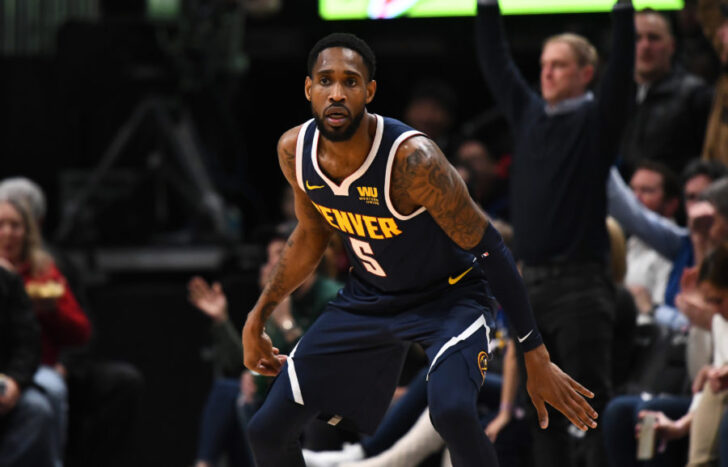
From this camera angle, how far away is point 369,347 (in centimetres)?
343

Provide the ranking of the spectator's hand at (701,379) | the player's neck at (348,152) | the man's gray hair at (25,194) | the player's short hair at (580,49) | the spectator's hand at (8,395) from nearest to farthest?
the player's neck at (348,152) < the spectator's hand at (701,379) < the player's short hair at (580,49) < the spectator's hand at (8,395) < the man's gray hair at (25,194)

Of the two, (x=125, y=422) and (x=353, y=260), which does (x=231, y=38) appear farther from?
(x=353, y=260)

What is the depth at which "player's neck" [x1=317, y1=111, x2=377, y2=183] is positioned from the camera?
10.8 feet

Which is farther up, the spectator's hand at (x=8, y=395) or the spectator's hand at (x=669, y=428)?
the spectator's hand at (x=669, y=428)

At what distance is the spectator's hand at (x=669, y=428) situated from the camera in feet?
13.5

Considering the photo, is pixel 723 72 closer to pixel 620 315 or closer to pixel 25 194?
pixel 620 315

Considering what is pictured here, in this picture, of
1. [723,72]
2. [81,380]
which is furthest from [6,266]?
[723,72]

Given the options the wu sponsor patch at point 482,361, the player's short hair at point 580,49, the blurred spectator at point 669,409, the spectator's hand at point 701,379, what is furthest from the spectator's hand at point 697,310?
the wu sponsor patch at point 482,361

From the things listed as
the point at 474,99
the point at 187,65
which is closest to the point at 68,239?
the point at 187,65

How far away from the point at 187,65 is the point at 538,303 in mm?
3434

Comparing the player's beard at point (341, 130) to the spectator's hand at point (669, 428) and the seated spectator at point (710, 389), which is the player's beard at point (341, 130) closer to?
the seated spectator at point (710, 389)

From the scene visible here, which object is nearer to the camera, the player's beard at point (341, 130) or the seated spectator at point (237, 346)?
the player's beard at point (341, 130)

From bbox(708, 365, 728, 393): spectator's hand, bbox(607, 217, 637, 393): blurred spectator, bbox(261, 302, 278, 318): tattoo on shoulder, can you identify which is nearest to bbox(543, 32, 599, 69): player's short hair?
bbox(607, 217, 637, 393): blurred spectator

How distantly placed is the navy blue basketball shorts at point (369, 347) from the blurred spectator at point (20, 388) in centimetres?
187
